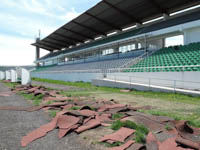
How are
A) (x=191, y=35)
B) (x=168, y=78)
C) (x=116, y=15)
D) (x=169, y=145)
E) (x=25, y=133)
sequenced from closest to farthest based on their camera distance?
(x=169, y=145) < (x=25, y=133) < (x=168, y=78) < (x=191, y=35) < (x=116, y=15)

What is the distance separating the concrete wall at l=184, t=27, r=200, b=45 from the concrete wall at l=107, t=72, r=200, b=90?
7.91 meters

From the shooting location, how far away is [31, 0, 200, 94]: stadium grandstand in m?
13.0

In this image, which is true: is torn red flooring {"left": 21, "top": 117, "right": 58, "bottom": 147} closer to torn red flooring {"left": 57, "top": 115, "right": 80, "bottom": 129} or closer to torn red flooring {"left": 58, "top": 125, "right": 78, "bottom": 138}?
torn red flooring {"left": 57, "top": 115, "right": 80, "bottom": 129}

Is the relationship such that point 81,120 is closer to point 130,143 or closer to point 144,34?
point 130,143

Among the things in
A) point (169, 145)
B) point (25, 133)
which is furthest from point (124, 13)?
point (169, 145)

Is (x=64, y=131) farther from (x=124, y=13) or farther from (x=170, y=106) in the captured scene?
(x=124, y=13)

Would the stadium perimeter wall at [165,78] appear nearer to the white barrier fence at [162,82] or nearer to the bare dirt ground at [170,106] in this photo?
the white barrier fence at [162,82]

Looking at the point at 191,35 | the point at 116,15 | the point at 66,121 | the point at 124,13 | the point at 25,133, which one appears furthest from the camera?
the point at 116,15

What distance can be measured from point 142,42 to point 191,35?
25.0ft

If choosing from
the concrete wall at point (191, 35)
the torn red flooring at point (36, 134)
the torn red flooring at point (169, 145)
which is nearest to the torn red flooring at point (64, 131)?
the torn red flooring at point (36, 134)

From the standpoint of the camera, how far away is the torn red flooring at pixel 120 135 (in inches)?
131

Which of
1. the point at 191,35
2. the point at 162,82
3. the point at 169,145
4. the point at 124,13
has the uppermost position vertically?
the point at 124,13

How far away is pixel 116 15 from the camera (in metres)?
24.0

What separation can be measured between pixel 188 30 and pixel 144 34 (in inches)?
195
